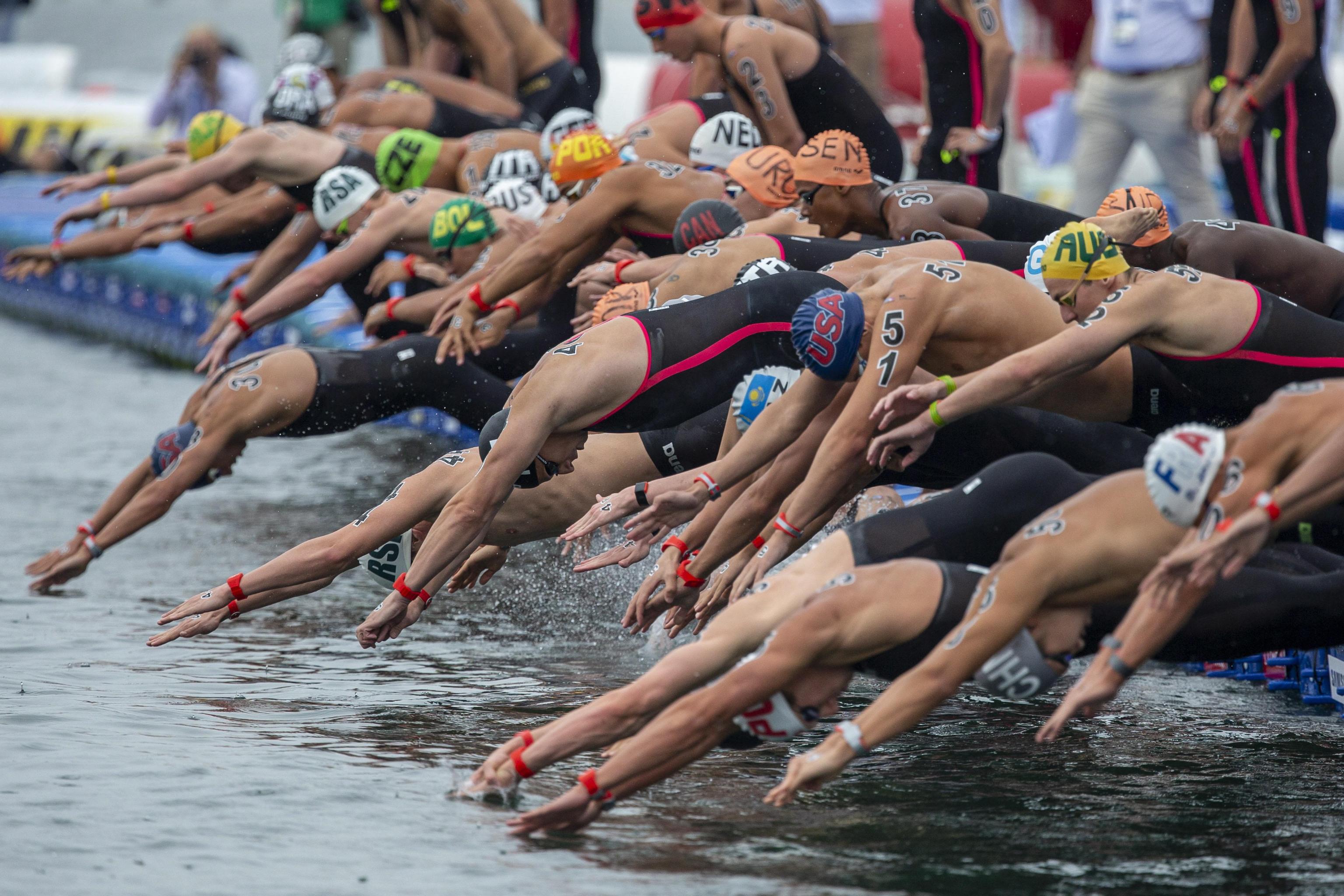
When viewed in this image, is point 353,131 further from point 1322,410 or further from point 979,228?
point 1322,410

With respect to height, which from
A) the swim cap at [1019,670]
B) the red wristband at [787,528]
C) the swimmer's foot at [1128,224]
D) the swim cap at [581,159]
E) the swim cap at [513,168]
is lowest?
the red wristband at [787,528]

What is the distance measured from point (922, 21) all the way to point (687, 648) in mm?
5296

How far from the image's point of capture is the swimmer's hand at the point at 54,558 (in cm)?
819

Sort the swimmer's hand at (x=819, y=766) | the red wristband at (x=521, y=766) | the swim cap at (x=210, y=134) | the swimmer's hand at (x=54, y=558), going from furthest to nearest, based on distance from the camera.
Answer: the swim cap at (x=210, y=134)
the swimmer's hand at (x=54, y=558)
the red wristband at (x=521, y=766)
the swimmer's hand at (x=819, y=766)

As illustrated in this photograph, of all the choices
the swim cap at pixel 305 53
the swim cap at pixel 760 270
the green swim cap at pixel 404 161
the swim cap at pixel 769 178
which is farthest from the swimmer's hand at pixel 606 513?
the swim cap at pixel 305 53

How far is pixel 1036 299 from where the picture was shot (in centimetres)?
577

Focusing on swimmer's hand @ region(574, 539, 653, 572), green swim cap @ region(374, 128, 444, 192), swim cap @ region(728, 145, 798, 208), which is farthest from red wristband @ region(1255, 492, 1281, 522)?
green swim cap @ region(374, 128, 444, 192)

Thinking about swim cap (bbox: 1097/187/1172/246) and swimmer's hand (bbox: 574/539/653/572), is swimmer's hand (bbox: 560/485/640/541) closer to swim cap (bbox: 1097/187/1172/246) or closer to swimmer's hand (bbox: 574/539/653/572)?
swimmer's hand (bbox: 574/539/653/572)

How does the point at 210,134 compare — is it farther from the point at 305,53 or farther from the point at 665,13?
the point at 665,13

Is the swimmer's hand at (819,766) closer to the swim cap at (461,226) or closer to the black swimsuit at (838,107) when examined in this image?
the swim cap at (461,226)

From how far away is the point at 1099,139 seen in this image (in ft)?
32.4

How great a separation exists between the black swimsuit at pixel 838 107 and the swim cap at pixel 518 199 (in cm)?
111

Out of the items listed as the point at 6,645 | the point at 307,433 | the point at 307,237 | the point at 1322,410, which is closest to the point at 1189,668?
the point at 1322,410

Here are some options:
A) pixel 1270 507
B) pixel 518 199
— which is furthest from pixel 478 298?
pixel 1270 507
